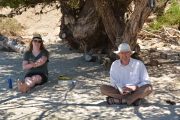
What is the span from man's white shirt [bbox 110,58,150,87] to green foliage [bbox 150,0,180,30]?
828cm

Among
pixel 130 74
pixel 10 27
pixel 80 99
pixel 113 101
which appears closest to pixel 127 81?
pixel 130 74

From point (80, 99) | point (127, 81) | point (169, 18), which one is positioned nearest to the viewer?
point (127, 81)

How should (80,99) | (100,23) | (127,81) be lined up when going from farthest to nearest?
(100,23) < (80,99) < (127,81)

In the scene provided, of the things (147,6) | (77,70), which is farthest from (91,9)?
(147,6)

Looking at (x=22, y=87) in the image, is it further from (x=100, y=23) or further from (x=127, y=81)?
(x=100, y=23)

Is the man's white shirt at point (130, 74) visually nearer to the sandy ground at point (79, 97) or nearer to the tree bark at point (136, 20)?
the sandy ground at point (79, 97)

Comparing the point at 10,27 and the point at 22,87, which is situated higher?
the point at 10,27

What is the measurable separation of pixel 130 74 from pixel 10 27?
36.2 feet

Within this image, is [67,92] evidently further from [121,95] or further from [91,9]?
[91,9]

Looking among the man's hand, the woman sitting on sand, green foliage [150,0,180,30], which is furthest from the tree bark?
green foliage [150,0,180,30]

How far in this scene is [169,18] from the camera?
15.6m

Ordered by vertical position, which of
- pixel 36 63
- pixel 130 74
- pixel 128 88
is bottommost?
pixel 128 88

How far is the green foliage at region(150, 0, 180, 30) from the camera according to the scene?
15199mm

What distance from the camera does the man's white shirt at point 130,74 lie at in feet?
22.5
